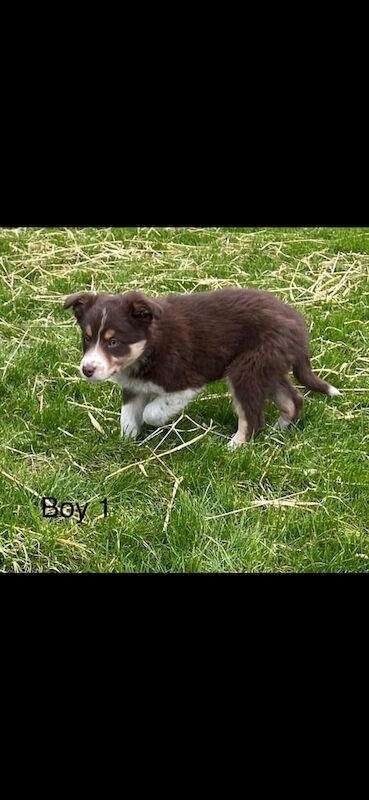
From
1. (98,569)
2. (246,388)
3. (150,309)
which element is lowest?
(98,569)

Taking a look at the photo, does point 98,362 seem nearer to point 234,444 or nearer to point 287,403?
point 234,444

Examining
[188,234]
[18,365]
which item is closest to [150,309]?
[18,365]

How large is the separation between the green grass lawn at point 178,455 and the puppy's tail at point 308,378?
0.10 meters

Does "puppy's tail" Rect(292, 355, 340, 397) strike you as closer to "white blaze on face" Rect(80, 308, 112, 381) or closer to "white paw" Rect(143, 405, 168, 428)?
"white paw" Rect(143, 405, 168, 428)

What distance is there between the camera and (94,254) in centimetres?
857

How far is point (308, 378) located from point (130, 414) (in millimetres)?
1154

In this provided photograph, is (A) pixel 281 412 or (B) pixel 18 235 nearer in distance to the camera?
(A) pixel 281 412

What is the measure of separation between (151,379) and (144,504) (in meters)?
0.94

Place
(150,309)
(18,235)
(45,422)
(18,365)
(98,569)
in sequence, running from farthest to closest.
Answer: (18,235)
(18,365)
(45,422)
(150,309)
(98,569)

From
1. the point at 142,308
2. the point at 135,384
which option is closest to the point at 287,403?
the point at 135,384

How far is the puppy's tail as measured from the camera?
19.1ft

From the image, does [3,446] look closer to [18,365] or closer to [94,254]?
[18,365]

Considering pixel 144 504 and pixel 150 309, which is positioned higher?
pixel 150 309

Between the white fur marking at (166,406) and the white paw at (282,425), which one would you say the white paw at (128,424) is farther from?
the white paw at (282,425)
